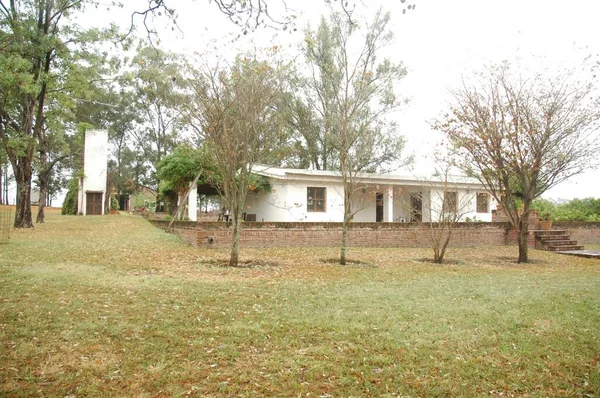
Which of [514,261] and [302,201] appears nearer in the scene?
[514,261]

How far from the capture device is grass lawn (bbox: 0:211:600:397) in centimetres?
390

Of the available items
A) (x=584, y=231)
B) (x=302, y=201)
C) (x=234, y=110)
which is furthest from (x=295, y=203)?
(x=584, y=231)

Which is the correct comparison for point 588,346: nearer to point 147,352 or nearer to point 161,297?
point 147,352

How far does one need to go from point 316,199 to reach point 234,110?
11394 millimetres

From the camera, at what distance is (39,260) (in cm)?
948

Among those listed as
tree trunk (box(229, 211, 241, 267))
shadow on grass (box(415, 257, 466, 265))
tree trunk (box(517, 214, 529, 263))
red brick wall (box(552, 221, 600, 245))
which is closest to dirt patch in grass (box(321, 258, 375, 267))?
shadow on grass (box(415, 257, 466, 265))

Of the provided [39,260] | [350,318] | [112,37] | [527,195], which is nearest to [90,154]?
[112,37]

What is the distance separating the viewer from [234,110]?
32.9 ft

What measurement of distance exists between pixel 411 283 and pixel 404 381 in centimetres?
489

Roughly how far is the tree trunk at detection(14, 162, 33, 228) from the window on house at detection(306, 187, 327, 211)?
11797 millimetres

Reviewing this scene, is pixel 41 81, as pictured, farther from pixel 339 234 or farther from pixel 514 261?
pixel 514 261

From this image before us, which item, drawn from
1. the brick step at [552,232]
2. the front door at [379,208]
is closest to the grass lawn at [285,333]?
the brick step at [552,232]

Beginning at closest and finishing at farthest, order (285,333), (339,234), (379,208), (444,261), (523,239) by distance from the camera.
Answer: (285,333) → (444,261) → (523,239) → (339,234) → (379,208)

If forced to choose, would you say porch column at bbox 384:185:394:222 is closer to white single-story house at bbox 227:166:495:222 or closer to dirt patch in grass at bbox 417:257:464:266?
white single-story house at bbox 227:166:495:222
